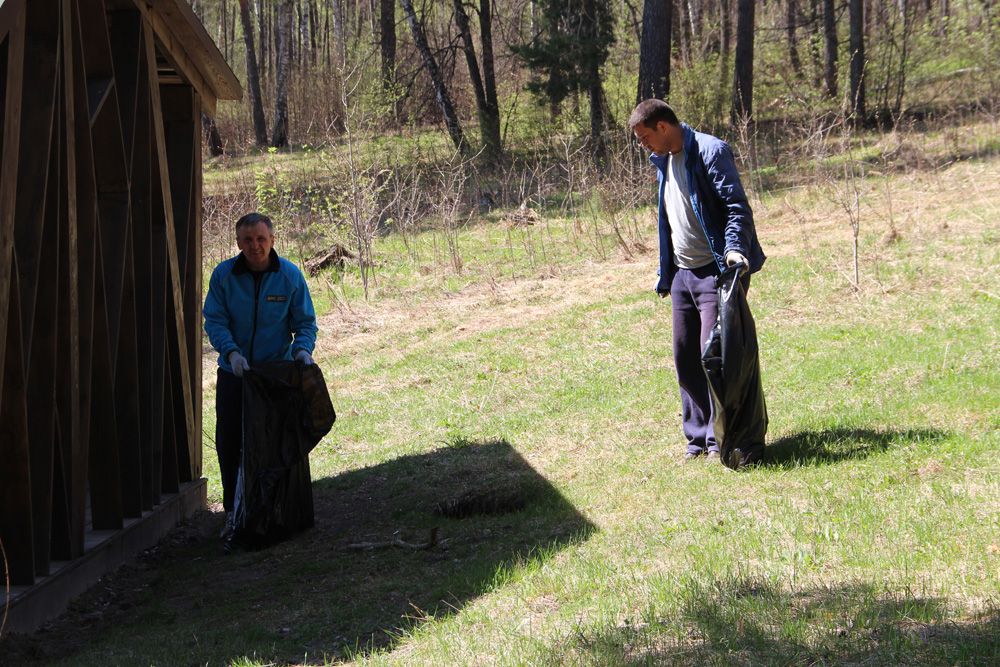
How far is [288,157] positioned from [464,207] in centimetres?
1061

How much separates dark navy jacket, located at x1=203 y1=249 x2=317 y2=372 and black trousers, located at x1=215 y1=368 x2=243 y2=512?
0.11 metres

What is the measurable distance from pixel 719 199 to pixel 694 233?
245 millimetres

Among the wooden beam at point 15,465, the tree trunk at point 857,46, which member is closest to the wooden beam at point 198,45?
the wooden beam at point 15,465

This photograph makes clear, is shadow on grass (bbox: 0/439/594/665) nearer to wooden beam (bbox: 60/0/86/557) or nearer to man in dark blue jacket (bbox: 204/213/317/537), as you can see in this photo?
wooden beam (bbox: 60/0/86/557)

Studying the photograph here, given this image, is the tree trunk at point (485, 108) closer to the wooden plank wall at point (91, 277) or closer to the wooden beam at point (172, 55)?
the wooden beam at point (172, 55)

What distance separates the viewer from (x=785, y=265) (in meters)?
12.3

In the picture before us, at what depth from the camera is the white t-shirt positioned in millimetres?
6043

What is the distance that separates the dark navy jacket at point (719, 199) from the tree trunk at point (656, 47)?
637 inches

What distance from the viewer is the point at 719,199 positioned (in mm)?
5938

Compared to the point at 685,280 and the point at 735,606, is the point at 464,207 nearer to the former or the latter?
the point at 685,280

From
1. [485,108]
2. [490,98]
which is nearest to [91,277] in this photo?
[485,108]

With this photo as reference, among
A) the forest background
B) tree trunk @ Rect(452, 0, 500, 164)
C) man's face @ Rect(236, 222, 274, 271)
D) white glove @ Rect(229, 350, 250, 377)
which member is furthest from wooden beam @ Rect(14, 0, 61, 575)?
tree trunk @ Rect(452, 0, 500, 164)

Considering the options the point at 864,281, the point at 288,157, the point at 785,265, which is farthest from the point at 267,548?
the point at 288,157

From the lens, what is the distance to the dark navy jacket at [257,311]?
6.27m
